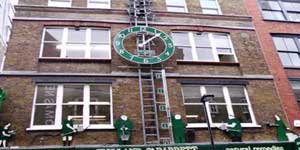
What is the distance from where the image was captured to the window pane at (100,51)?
1380 centimetres

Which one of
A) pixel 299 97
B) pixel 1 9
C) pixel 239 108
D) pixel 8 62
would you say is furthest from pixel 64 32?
pixel 299 97

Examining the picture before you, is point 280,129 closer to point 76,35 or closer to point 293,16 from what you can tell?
point 293,16

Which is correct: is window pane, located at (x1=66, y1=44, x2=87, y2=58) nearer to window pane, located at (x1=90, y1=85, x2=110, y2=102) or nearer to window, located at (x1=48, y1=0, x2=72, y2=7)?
window pane, located at (x1=90, y1=85, x2=110, y2=102)

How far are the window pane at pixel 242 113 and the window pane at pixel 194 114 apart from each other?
1625 millimetres

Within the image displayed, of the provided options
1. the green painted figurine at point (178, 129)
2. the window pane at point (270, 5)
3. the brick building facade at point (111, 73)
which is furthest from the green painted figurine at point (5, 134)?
the window pane at point (270, 5)

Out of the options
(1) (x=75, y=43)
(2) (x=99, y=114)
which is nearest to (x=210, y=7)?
(1) (x=75, y=43)

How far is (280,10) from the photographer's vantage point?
18625 millimetres

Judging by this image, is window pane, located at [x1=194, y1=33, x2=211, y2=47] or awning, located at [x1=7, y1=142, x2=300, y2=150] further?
window pane, located at [x1=194, y1=33, x2=211, y2=47]

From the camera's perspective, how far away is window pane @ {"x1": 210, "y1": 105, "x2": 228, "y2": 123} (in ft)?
42.8

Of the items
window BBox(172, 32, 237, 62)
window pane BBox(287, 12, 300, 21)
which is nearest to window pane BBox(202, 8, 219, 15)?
window BBox(172, 32, 237, 62)

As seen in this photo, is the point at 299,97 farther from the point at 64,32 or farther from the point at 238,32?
the point at 64,32

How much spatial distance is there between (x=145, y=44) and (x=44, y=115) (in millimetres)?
5614

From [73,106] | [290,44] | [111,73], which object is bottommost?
[73,106]

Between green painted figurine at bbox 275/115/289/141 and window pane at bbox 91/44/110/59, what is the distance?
328 inches
